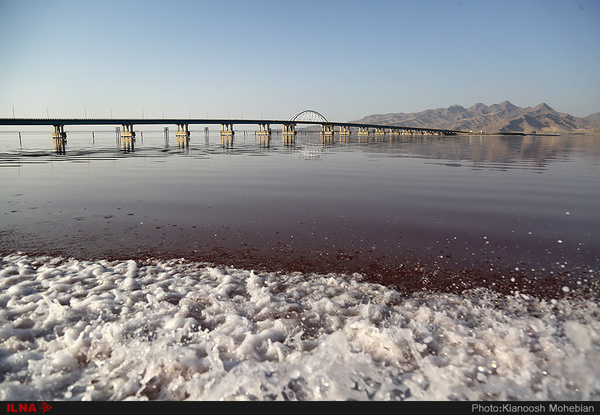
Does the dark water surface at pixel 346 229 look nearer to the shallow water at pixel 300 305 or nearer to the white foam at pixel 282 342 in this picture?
the shallow water at pixel 300 305

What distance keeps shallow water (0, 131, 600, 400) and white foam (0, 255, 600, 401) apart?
0.02 m

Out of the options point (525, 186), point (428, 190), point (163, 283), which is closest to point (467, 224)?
point (428, 190)

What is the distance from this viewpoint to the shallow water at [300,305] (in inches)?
136

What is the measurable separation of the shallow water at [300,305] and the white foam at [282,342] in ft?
0.07

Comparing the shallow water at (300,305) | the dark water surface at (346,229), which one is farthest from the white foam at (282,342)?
the dark water surface at (346,229)

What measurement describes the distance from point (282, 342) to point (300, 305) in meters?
0.87

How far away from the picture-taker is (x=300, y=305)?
4.91m

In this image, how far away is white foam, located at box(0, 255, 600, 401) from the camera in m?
3.35
